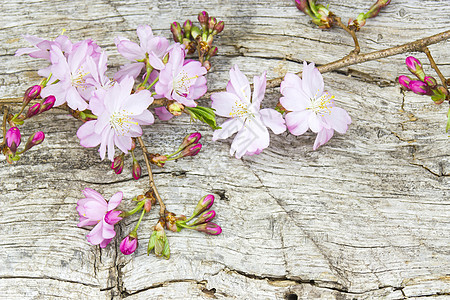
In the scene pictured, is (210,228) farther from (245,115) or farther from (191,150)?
(245,115)

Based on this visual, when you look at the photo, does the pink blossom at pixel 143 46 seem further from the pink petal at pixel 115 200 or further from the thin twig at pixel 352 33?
the thin twig at pixel 352 33

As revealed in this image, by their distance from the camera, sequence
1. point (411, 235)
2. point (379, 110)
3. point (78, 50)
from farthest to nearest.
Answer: point (379, 110) → point (411, 235) → point (78, 50)

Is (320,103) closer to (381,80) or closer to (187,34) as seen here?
(381,80)

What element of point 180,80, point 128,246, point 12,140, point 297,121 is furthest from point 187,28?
point 128,246

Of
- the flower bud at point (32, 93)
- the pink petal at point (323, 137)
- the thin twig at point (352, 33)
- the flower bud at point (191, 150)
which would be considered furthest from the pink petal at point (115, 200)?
the thin twig at point (352, 33)

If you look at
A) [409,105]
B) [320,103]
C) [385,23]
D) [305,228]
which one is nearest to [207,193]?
[305,228]

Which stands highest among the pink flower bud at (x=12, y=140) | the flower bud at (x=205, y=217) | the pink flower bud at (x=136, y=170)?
the pink flower bud at (x=12, y=140)

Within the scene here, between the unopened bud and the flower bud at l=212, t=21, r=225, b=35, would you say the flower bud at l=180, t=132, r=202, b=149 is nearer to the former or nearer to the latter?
the unopened bud
